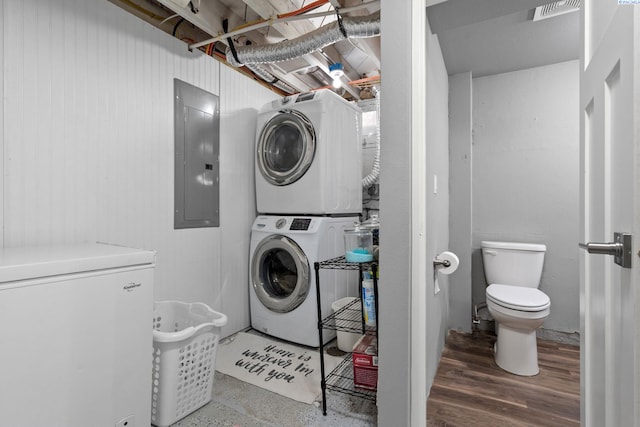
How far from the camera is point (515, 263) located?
7.97 feet

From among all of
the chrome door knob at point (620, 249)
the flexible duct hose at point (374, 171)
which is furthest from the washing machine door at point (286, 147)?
the chrome door knob at point (620, 249)

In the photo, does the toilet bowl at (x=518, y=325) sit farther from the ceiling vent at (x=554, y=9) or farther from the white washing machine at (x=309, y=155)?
the ceiling vent at (x=554, y=9)

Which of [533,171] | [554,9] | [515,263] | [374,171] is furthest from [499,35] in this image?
[515,263]

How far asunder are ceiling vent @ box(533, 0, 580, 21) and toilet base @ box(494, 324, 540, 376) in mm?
1901

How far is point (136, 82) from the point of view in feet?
6.01

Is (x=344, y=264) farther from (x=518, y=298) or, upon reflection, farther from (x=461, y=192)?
(x=461, y=192)

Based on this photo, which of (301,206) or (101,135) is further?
(301,206)

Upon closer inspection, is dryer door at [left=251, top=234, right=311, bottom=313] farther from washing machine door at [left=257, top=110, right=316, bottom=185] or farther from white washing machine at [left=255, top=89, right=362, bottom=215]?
washing machine door at [left=257, top=110, right=316, bottom=185]

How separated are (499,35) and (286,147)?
1669mm

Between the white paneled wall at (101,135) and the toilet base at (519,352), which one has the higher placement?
the white paneled wall at (101,135)

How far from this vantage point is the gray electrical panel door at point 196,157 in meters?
2.08

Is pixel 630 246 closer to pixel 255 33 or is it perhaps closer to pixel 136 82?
pixel 136 82

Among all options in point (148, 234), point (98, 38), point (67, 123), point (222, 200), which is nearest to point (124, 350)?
point (148, 234)

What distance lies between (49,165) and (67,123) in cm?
23
